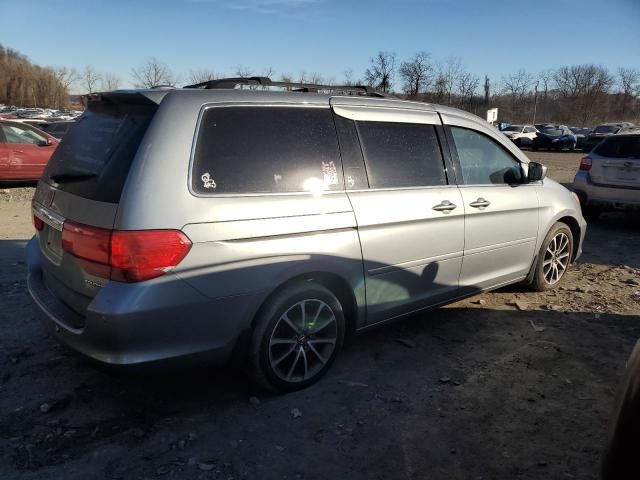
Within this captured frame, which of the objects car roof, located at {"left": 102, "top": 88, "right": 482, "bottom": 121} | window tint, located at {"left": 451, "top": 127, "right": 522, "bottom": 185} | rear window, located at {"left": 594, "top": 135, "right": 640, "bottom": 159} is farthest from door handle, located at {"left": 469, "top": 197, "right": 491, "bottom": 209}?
rear window, located at {"left": 594, "top": 135, "right": 640, "bottom": 159}

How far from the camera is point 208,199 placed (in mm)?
2781

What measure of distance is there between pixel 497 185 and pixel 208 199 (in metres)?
2.66

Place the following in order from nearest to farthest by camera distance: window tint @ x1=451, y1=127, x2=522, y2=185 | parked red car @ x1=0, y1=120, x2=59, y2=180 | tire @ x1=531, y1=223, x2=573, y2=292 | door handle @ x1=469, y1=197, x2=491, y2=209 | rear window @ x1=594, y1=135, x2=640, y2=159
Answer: door handle @ x1=469, y1=197, x2=491, y2=209, window tint @ x1=451, y1=127, x2=522, y2=185, tire @ x1=531, y1=223, x2=573, y2=292, rear window @ x1=594, y1=135, x2=640, y2=159, parked red car @ x1=0, y1=120, x2=59, y2=180

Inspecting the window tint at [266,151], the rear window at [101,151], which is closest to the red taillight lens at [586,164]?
the window tint at [266,151]

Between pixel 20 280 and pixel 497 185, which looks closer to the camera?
pixel 497 185

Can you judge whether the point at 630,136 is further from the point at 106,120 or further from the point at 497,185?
the point at 106,120

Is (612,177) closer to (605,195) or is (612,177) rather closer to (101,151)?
(605,195)

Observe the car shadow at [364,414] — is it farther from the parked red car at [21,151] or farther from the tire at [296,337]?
the parked red car at [21,151]

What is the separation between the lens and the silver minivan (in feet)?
8.71

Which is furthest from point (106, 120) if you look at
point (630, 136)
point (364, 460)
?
point (630, 136)

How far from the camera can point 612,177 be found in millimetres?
8141

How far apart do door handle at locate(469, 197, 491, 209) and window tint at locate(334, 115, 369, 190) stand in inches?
43.0

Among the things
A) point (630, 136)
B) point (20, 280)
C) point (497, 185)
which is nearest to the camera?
point (497, 185)

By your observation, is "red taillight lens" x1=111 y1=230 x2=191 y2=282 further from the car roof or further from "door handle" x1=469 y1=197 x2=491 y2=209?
"door handle" x1=469 y1=197 x2=491 y2=209
